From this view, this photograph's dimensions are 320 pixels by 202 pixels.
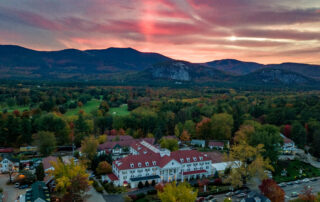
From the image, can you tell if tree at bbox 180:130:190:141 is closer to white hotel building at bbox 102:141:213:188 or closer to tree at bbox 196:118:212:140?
tree at bbox 196:118:212:140

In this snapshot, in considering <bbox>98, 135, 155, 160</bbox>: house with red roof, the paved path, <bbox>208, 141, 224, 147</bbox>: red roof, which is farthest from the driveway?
<bbox>208, 141, 224, 147</bbox>: red roof

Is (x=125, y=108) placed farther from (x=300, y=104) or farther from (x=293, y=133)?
(x=300, y=104)

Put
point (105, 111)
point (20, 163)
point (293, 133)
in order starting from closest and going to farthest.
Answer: point (20, 163) → point (293, 133) → point (105, 111)

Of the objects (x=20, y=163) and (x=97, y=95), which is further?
(x=97, y=95)

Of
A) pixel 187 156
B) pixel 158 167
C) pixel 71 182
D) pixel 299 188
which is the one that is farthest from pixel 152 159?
pixel 299 188

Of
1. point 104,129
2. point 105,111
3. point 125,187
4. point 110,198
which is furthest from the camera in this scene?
point 105,111

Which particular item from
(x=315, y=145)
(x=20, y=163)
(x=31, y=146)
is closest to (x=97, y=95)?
(x=31, y=146)
